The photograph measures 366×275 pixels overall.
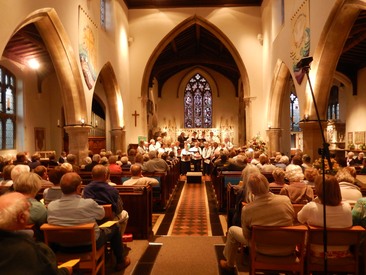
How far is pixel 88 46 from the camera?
11.7 metres

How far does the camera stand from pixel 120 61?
16328 mm

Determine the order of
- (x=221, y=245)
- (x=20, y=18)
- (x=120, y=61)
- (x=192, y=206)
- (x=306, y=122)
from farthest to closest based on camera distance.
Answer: (x=120, y=61), (x=306, y=122), (x=192, y=206), (x=20, y=18), (x=221, y=245)

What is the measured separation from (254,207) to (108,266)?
2.06 m

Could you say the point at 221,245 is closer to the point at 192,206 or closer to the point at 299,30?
the point at 192,206

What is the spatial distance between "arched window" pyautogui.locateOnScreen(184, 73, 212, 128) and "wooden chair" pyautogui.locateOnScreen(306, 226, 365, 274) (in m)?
24.9

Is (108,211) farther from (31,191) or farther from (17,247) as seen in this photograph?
(17,247)

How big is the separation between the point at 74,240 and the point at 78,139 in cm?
815

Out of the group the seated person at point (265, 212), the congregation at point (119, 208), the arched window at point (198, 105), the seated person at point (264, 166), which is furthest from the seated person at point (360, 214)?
the arched window at point (198, 105)

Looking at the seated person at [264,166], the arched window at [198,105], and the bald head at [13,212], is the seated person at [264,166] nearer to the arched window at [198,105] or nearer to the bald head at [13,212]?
the bald head at [13,212]

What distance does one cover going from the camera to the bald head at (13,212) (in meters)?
2.16

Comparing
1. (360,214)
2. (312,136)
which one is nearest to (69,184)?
(360,214)

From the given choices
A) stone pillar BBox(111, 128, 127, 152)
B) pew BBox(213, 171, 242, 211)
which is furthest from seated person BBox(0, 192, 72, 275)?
stone pillar BBox(111, 128, 127, 152)

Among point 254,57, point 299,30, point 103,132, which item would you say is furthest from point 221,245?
point 103,132

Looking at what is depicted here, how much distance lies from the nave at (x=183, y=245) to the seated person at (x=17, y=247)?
2.22 meters
